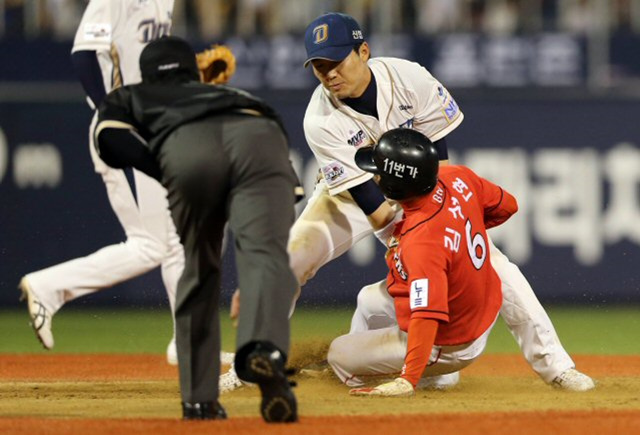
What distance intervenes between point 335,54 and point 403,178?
1.01m

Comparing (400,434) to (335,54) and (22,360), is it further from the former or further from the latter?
(22,360)

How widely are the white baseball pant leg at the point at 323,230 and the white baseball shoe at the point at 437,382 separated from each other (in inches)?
33.6

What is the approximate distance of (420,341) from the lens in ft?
17.9

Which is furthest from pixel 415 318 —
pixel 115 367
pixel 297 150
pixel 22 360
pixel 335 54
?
pixel 297 150

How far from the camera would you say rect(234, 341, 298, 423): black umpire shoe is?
4.44m

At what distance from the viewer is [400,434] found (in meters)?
4.27

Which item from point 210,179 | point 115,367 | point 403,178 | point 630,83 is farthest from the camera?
point 630,83

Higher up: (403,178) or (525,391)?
(403,178)

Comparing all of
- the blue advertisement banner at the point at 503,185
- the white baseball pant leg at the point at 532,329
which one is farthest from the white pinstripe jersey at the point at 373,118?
the blue advertisement banner at the point at 503,185

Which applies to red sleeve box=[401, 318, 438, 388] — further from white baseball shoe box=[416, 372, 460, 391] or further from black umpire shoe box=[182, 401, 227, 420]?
black umpire shoe box=[182, 401, 227, 420]

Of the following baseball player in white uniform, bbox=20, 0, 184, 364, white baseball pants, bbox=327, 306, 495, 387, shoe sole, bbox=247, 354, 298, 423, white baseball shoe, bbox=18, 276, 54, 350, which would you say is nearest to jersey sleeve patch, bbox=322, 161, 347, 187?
white baseball pants, bbox=327, 306, 495, 387

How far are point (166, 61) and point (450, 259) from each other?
1610mm

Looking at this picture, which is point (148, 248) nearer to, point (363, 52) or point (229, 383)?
point (229, 383)

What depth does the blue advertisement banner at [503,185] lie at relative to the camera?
Answer: 1125 cm
